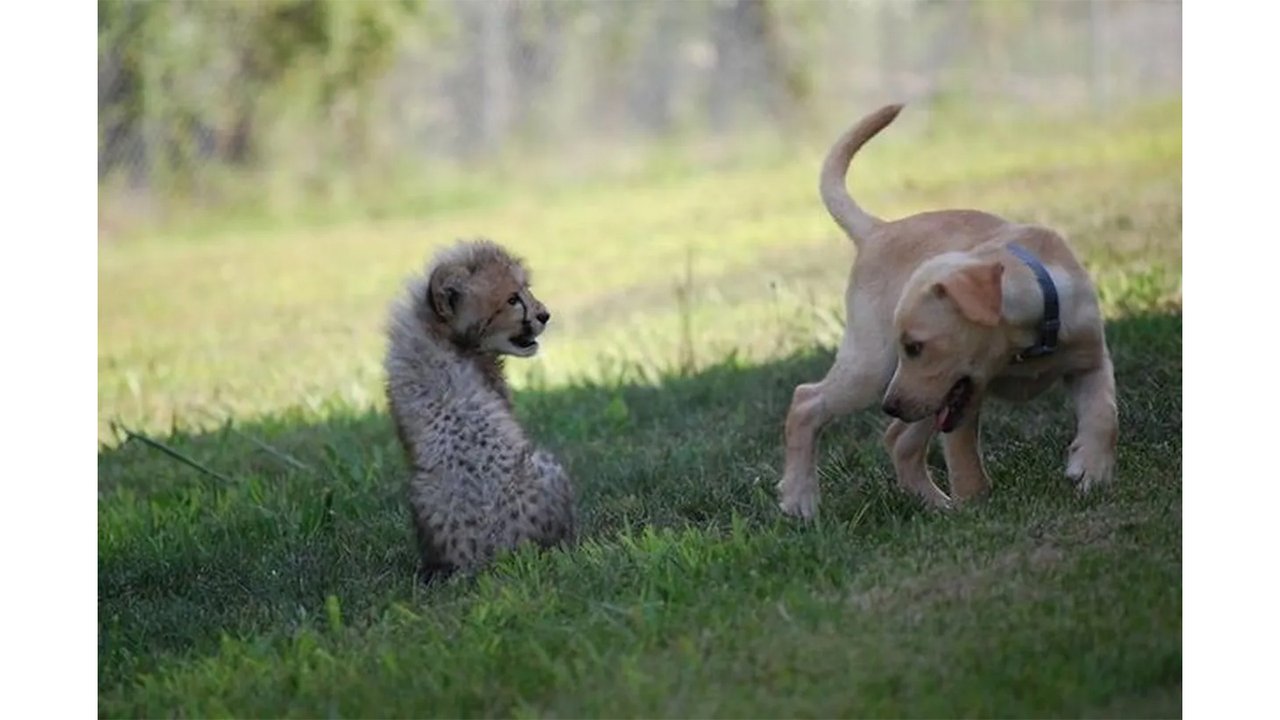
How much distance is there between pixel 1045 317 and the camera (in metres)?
5.43

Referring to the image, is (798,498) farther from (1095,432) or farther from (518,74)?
(518,74)

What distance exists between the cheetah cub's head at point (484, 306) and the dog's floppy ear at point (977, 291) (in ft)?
3.75

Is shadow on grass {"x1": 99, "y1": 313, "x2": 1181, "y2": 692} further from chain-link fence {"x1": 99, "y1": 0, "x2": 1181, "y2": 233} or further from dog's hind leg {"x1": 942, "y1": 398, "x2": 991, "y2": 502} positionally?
chain-link fence {"x1": 99, "y1": 0, "x2": 1181, "y2": 233}

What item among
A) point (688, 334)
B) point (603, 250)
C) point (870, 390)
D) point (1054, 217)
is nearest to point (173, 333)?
point (603, 250)

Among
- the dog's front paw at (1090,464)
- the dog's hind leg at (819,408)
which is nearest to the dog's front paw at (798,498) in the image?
the dog's hind leg at (819,408)

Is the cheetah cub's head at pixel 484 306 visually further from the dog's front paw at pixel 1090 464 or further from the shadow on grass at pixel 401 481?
the dog's front paw at pixel 1090 464

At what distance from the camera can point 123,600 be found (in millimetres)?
5832

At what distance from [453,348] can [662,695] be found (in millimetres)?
1693

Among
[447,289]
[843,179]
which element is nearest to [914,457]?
[843,179]

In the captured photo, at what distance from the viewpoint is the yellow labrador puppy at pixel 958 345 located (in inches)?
214

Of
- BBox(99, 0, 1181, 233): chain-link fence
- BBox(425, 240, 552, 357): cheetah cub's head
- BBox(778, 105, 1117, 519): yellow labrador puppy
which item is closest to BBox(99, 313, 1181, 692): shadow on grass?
BBox(778, 105, 1117, 519): yellow labrador puppy

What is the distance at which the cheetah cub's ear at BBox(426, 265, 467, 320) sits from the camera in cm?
575
